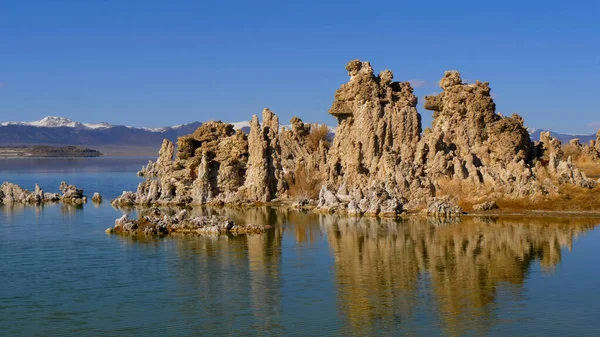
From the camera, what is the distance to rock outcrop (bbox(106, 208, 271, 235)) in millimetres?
44031

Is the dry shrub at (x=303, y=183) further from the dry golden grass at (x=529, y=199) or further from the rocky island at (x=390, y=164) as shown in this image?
the dry golden grass at (x=529, y=199)

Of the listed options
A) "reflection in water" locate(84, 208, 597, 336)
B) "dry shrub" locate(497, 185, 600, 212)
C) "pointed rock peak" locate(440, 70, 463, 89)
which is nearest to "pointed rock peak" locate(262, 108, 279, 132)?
"pointed rock peak" locate(440, 70, 463, 89)

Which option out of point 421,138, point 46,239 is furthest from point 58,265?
point 421,138

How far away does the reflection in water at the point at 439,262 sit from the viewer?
89.3 feet

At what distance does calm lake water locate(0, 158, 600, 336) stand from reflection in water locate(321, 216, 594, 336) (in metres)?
0.07

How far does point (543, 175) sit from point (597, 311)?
30.3 meters

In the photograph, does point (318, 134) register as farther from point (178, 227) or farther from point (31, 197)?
point (178, 227)

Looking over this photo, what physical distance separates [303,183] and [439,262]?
28672mm

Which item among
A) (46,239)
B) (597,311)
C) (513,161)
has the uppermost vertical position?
(513,161)

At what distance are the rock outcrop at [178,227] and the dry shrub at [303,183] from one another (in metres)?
17.2

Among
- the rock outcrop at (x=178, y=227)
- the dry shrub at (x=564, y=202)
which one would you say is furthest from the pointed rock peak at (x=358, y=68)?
the rock outcrop at (x=178, y=227)

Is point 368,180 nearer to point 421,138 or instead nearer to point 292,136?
point 421,138

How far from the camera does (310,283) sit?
31672mm

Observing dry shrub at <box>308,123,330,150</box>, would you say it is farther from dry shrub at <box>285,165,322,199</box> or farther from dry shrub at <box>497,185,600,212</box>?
dry shrub at <box>497,185,600,212</box>
